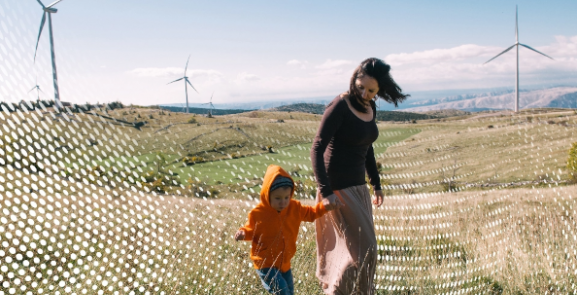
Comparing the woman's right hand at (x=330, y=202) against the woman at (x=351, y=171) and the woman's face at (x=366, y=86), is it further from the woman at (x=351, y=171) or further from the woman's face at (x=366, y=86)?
the woman's face at (x=366, y=86)

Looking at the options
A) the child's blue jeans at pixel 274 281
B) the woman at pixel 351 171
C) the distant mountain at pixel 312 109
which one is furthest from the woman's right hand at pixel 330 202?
the distant mountain at pixel 312 109

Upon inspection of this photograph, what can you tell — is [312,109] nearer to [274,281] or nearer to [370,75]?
[370,75]

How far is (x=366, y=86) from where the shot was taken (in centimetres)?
351

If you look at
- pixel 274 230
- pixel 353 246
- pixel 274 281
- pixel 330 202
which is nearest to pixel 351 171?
pixel 330 202

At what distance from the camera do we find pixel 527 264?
476 cm

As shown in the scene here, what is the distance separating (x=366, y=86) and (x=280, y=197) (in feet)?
4.48

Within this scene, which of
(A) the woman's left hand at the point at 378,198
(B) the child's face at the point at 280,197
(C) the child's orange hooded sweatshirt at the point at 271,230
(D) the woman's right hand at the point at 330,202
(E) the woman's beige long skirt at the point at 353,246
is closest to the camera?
(B) the child's face at the point at 280,197

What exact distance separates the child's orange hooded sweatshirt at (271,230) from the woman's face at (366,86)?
1114 mm

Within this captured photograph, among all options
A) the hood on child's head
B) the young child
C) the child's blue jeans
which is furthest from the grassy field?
the hood on child's head

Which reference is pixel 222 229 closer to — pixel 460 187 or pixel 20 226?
pixel 20 226

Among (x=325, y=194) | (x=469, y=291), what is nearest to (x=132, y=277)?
(x=325, y=194)

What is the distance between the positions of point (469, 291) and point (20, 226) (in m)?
5.30

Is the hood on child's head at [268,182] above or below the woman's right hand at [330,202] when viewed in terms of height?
above

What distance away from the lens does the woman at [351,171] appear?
11.4ft
